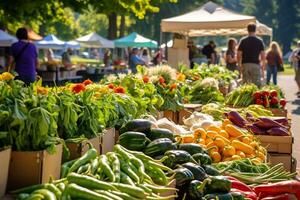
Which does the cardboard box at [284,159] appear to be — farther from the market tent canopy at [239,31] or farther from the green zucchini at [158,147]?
the market tent canopy at [239,31]

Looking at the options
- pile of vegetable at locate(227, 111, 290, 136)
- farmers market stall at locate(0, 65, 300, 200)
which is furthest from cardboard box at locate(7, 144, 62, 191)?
pile of vegetable at locate(227, 111, 290, 136)

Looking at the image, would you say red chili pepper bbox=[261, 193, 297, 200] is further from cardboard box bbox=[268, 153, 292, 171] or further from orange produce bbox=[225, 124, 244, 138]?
cardboard box bbox=[268, 153, 292, 171]

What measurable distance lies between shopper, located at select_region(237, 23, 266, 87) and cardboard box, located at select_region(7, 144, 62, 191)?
8780 mm

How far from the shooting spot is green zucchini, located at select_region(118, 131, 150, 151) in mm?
4676

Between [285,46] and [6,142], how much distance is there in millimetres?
76659

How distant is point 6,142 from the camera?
3514 millimetres

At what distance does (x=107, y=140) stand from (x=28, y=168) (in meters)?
1.35

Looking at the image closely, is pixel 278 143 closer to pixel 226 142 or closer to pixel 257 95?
pixel 226 142

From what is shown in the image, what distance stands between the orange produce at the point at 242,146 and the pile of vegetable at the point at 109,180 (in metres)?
1.77

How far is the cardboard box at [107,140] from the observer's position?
4.69 meters

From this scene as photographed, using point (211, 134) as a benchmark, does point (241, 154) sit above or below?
below

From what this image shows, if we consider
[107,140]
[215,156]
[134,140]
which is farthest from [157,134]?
[215,156]

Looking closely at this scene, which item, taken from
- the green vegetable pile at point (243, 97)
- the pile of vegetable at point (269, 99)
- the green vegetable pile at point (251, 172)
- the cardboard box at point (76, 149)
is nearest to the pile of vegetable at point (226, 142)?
the green vegetable pile at point (251, 172)

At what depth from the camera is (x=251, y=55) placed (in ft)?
39.2
